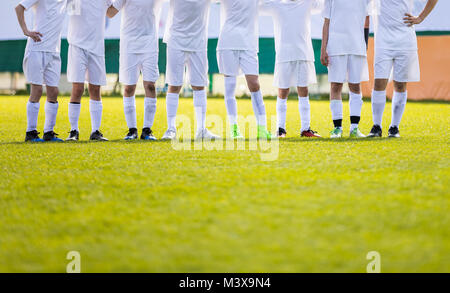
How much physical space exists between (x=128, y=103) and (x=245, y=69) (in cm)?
137

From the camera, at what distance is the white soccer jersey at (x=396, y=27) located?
5.87m

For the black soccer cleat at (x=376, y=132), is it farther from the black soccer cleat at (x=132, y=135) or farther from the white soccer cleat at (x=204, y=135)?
the black soccer cleat at (x=132, y=135)

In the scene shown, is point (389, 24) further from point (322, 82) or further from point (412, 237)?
point (322, 82)

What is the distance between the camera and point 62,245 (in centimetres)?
209

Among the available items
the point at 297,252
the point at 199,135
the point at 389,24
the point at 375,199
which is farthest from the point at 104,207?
the point at 389,24

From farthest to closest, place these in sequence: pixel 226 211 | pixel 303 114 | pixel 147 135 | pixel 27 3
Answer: pixel 303 114
pixel 147 135
pixel 27 3
pixel 226 211

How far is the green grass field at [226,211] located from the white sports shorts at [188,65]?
5.66 feet

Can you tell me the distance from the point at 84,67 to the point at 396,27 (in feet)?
11.3

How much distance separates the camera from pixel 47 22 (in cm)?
584

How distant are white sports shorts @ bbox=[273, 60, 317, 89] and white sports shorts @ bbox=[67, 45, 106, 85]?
2059mm

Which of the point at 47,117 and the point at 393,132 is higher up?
the point at 47,117

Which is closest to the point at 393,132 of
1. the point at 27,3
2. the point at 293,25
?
the point at 293,25

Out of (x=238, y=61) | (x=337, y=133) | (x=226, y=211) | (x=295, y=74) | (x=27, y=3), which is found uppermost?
(x=27, y=3)

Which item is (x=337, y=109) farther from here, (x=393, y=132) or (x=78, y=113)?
(x=78, y=113)
